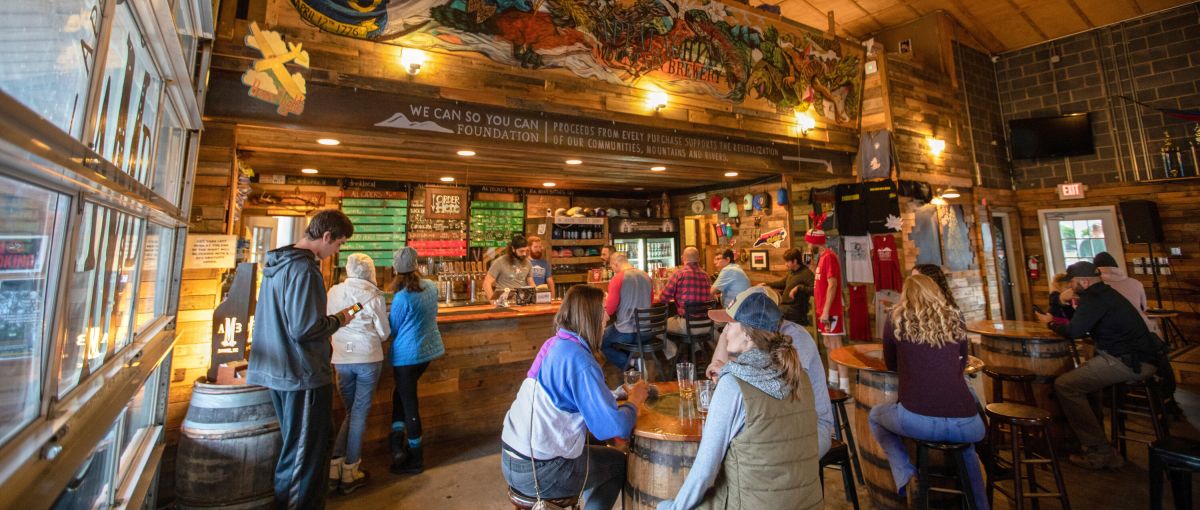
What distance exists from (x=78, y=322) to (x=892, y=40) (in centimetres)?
1143

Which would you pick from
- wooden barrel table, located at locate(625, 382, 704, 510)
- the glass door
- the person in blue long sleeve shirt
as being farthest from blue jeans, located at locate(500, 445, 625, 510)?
the glass door

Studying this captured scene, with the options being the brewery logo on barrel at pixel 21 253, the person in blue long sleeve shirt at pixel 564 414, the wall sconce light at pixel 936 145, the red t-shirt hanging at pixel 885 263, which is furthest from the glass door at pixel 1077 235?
the brewery logo on barrel at pixel 21 253

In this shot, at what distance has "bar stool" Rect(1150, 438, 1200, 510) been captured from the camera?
235 cm

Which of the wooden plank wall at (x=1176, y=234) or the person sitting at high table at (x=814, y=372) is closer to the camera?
the person sitting at high table at (x=814, y=372)

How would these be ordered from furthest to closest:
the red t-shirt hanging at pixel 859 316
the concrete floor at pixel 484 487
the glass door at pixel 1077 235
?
the glass door at pixel 1077 235
the red t-shirt hanging at pixel 859 316
the concrete floor at pixel 484 487

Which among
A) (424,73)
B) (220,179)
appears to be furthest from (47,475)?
(424,73)

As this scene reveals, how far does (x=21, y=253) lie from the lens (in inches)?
43.1

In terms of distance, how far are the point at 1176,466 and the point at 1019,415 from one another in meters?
0.62

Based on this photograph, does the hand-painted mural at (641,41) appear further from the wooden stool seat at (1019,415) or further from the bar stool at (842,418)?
the wooden stool seat at (1019,415)

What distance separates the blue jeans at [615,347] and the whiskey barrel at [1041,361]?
3325 millimetres

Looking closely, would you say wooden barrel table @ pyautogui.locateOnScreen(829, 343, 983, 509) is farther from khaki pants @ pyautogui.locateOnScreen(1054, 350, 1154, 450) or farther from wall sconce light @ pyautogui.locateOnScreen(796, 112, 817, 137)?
wall sconce light @ pyautogui.locateOnScreen(796, 112, 817, 137)

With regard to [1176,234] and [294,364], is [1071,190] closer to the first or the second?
[1176,234]

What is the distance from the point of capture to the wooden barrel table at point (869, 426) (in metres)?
3.00

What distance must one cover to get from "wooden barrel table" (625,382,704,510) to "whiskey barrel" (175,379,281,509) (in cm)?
213
